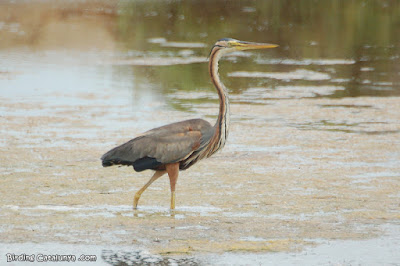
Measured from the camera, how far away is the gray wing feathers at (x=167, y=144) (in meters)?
7.58

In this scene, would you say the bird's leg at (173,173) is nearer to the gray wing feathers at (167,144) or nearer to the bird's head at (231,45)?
the gray wing feathers at (167,144)

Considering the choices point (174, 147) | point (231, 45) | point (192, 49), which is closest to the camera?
point (174, 147)

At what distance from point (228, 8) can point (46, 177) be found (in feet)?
87.3

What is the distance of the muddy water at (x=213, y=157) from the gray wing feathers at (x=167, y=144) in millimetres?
498

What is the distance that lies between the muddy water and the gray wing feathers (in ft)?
1.63

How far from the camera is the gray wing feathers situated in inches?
298

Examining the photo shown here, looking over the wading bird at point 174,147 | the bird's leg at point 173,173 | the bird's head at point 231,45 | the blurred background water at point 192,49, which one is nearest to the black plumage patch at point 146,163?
the wading bird at point 174,147

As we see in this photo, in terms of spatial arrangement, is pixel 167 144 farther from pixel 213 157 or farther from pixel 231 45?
pixel 213 157

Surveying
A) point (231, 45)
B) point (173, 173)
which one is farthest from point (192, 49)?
point (173, 173)

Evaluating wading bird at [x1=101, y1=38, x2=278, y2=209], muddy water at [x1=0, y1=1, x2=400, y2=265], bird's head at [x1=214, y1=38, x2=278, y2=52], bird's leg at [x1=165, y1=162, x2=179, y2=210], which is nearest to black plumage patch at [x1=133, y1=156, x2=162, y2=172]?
wading bird at [x1=101, y1=38, x2=278, y2=209]

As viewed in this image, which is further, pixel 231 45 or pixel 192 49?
pixel 192 49

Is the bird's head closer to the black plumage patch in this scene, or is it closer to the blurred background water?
the black plumage patch

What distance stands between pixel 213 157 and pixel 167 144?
2.88 meters

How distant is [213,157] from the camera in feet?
34.2
